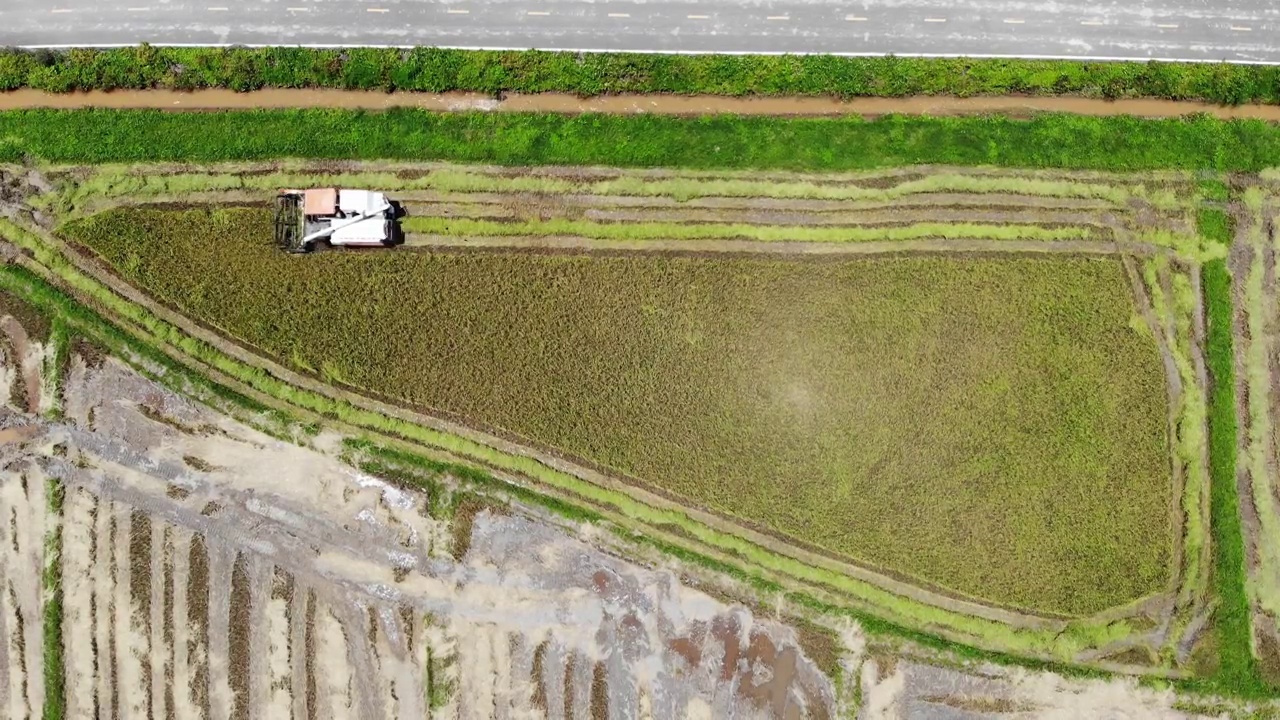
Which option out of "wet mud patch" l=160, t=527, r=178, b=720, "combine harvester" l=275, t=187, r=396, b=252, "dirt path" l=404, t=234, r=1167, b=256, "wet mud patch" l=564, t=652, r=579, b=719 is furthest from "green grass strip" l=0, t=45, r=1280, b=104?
"wet mud patch" l=564, t=652, r=579, b=719

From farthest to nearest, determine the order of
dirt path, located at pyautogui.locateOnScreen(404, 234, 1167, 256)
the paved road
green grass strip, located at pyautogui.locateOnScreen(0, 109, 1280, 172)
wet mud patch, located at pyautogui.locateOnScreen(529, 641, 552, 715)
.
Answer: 1. the paved road
2. dirt path, located at pyautogui.locateOnScreen(404, 234, 1167, 256)
3. green grass strip, located at pyautogui.locateOnScreen(0, 109, 1280, 172)
4. wet mud patch, located at pyautogui.locateOnScreen(529, 641, 552, 715)

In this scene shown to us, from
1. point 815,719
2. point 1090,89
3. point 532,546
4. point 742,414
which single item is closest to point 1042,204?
point 1090,89

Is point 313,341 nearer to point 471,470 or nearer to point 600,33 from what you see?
point 471,470

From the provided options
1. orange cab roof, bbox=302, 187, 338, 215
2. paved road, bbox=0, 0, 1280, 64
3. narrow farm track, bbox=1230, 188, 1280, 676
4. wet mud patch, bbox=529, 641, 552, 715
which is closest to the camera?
orange cab roof, bbox=302, 187, 338, 215

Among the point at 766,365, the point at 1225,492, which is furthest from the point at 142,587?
the point at 1225,492

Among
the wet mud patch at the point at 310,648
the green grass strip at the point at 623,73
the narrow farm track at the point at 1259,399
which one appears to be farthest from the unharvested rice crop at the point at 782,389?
the wet mud patch at the point at 310,648

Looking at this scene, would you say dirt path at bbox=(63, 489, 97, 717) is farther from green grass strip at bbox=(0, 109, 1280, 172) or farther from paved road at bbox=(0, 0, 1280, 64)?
paved road at bbox=(0, 0, 1280, 64)
